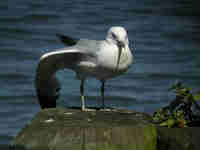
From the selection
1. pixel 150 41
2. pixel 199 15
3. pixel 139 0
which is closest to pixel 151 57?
pixel 150 41

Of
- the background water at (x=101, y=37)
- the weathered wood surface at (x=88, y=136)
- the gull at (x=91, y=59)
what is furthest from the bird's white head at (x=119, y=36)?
the background water at (x=101, y=37)

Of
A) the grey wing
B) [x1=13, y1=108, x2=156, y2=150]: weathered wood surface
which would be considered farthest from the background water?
[x1=13, y1=108, x2=156, y2=150]: weathered wood surface

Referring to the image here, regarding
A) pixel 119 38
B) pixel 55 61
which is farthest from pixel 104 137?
pixel 55 61

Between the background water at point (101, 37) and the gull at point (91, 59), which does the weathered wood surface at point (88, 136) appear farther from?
the background water at point (101, 37)

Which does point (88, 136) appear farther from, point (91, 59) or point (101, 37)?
point (101, 37)

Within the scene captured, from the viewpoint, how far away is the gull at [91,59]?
15.6ft

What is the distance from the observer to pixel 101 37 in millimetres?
10742

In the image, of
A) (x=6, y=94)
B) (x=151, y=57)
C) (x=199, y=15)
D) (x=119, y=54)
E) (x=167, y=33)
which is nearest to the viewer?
(x=119, y=54)

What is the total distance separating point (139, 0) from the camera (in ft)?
49.9

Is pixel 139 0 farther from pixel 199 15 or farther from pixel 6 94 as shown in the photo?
pixel 6 94

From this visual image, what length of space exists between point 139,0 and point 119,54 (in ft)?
35.0

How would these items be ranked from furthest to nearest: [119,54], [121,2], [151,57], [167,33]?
[121,2] → [167,33] → [151,57] → [119,54]

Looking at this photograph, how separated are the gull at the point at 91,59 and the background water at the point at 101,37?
271cm

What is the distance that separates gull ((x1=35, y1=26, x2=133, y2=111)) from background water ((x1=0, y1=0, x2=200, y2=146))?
2711mm
